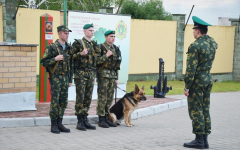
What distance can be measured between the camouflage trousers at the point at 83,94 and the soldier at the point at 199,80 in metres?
2.39

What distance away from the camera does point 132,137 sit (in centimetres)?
796

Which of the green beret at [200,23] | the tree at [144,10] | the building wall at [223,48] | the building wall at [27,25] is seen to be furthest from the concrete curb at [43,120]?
the tree at [144,10]

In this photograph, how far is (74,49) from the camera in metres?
8.59

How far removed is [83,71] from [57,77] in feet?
2.30

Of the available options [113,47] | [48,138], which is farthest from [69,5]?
[48,138]

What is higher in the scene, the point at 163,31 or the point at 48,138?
the point at 163,31

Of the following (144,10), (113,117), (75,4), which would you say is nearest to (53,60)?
(113,117)

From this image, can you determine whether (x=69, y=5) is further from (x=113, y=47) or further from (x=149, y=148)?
(x=149, y=148)

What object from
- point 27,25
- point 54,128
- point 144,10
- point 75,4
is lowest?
point 54,128

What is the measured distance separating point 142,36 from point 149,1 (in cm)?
1265

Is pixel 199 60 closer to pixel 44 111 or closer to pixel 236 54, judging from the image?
pixel 44 111

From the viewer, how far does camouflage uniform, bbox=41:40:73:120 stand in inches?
316

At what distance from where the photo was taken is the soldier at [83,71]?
853cm

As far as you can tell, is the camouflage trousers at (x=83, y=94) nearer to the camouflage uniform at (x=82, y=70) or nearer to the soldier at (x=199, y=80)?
the camouflage uniform at (x=82, y=70)
